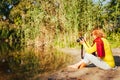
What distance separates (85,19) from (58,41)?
2.09 m

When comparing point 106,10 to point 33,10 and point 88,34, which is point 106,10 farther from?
point 33,10

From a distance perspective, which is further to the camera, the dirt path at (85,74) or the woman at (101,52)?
the woman at (101,52)

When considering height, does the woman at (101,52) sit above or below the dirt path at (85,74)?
above

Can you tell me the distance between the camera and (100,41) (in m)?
9.04

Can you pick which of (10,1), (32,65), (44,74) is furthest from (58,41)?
(10,1)

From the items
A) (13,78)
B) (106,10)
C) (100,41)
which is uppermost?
(106,10)

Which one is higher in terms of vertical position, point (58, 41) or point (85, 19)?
point (85, 19)

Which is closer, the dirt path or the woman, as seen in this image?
the dirt path

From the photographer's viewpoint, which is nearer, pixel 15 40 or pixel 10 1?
pixel 15 40

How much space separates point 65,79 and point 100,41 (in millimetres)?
1414

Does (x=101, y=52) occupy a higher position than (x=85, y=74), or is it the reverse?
(x=101, y=52)

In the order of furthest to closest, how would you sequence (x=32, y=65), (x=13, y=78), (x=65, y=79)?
(x=32, y=65) < (x=13, y=78) < (x=65, y=79)

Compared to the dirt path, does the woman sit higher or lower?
higher

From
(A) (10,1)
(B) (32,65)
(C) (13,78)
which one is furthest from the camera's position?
(A) (10,1)
